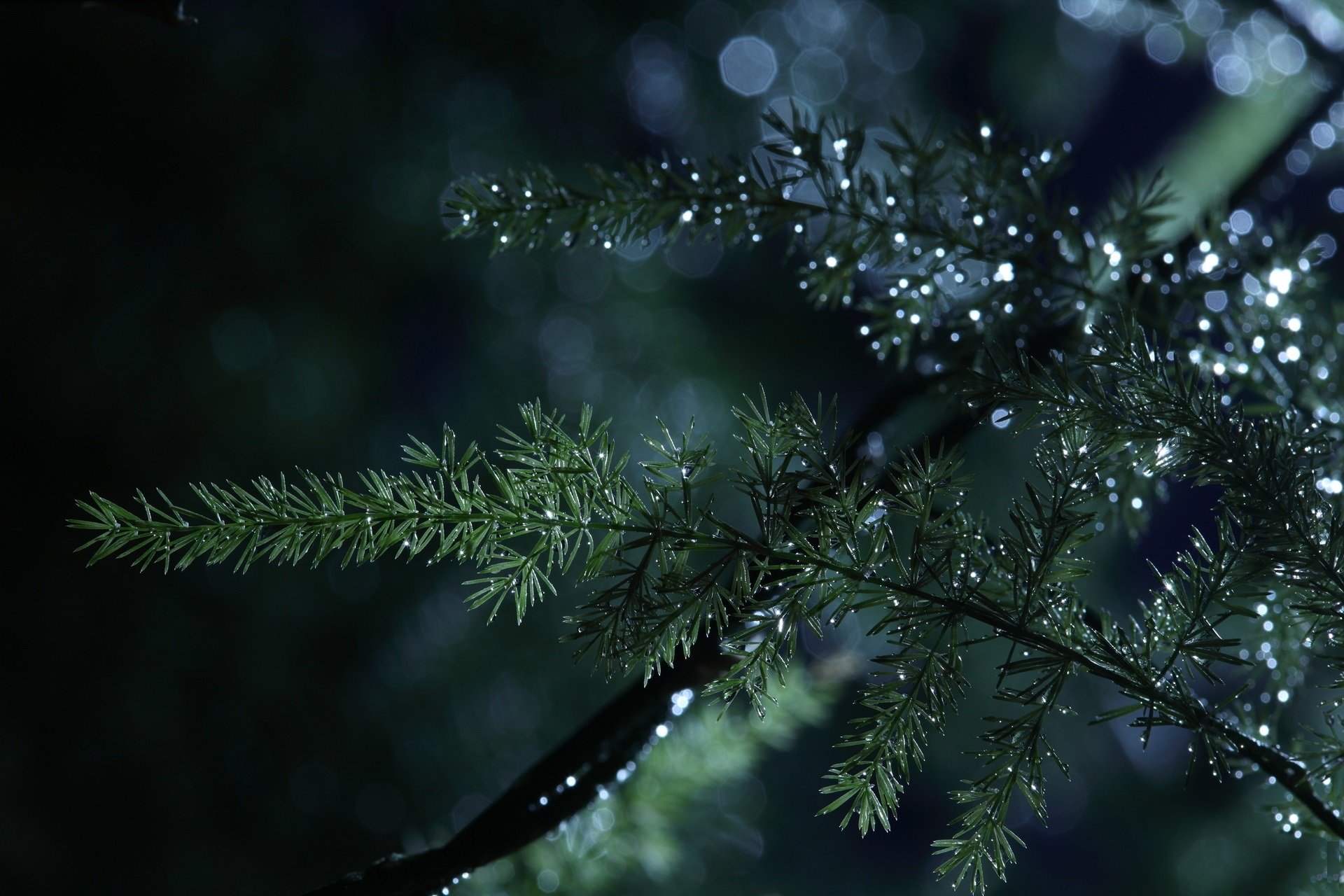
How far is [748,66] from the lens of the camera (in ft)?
2.25

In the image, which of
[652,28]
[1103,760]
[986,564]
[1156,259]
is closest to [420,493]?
[986,564]

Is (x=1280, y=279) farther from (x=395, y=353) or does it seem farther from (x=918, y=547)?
(x=395, y=353)

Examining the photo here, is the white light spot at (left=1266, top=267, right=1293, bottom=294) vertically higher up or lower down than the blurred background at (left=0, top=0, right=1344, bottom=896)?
higher up

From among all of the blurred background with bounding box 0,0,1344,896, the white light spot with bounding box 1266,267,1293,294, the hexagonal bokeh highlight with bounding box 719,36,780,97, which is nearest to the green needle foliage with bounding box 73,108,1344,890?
the white light spot with bounding box 1266,267,1293,294

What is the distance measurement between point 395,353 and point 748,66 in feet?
1.19

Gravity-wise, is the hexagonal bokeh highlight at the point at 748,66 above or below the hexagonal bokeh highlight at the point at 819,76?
below

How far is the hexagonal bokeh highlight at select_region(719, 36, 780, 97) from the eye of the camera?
0.68m

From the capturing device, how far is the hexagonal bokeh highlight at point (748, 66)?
68cm

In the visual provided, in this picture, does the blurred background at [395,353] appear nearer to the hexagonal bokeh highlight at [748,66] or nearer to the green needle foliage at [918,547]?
the hexagonal bokeh highlight at [748,66]

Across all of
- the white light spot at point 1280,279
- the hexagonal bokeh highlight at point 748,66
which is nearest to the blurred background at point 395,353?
the hexagonal bokeh highlight at point 748,66

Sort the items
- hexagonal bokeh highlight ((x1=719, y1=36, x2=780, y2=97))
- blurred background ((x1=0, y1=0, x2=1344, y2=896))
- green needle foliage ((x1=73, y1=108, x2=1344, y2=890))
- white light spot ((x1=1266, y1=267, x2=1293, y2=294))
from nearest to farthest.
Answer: green needle foliage ((x1=73, y1=108, x2=1344, y2=890)) < white light spot ((x1=1266, y1=267, x2=1293, y2=294)) < blurred background ((x1=0, y1=0, x2=1344, y2=896)) < hexagonal bokeh highlight ((x1=719, y1=36, x2=780, y2=97))

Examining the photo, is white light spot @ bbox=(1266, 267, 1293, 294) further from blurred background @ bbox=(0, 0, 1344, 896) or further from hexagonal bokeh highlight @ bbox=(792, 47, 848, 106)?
hexagonal bokeh highlight @ bbox=(792, 47, 848, 106)

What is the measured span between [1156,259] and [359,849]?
0.59 m

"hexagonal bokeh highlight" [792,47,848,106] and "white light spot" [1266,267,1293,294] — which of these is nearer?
"white light spot" [1266,267,1293,294]
